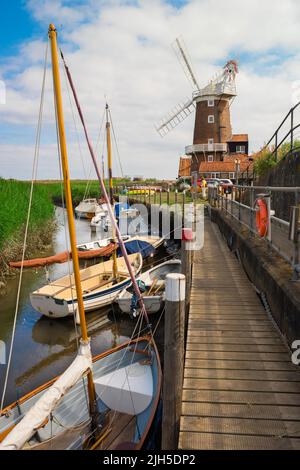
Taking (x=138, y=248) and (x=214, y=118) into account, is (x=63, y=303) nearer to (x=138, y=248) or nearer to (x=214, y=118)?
(x=138, y=248)

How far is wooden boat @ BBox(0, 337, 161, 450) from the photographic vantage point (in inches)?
211

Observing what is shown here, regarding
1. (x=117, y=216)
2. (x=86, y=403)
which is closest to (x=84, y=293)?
(x=86, y=403)

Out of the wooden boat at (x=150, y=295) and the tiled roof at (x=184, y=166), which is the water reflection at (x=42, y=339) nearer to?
the wooden boat at (x=150, y=295)

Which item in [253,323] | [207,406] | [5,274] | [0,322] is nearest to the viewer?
[207,406]

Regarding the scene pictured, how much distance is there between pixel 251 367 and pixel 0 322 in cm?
1008

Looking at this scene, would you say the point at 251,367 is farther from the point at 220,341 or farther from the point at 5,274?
the point at 5,274

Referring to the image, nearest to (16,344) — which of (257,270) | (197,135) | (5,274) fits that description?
(5,274)

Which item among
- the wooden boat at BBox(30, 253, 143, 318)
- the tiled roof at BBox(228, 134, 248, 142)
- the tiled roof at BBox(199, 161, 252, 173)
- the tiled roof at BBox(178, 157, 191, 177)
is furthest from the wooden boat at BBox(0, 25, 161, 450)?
the tiled roof at BBox(178, 157, 191, 177)

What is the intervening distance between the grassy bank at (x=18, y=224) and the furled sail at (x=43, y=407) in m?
11.6

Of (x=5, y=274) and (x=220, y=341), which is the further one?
(x=5, y=274)

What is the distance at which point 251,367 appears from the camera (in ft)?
14.0

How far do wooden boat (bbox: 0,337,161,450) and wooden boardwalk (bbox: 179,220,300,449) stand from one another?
5.37 ft
